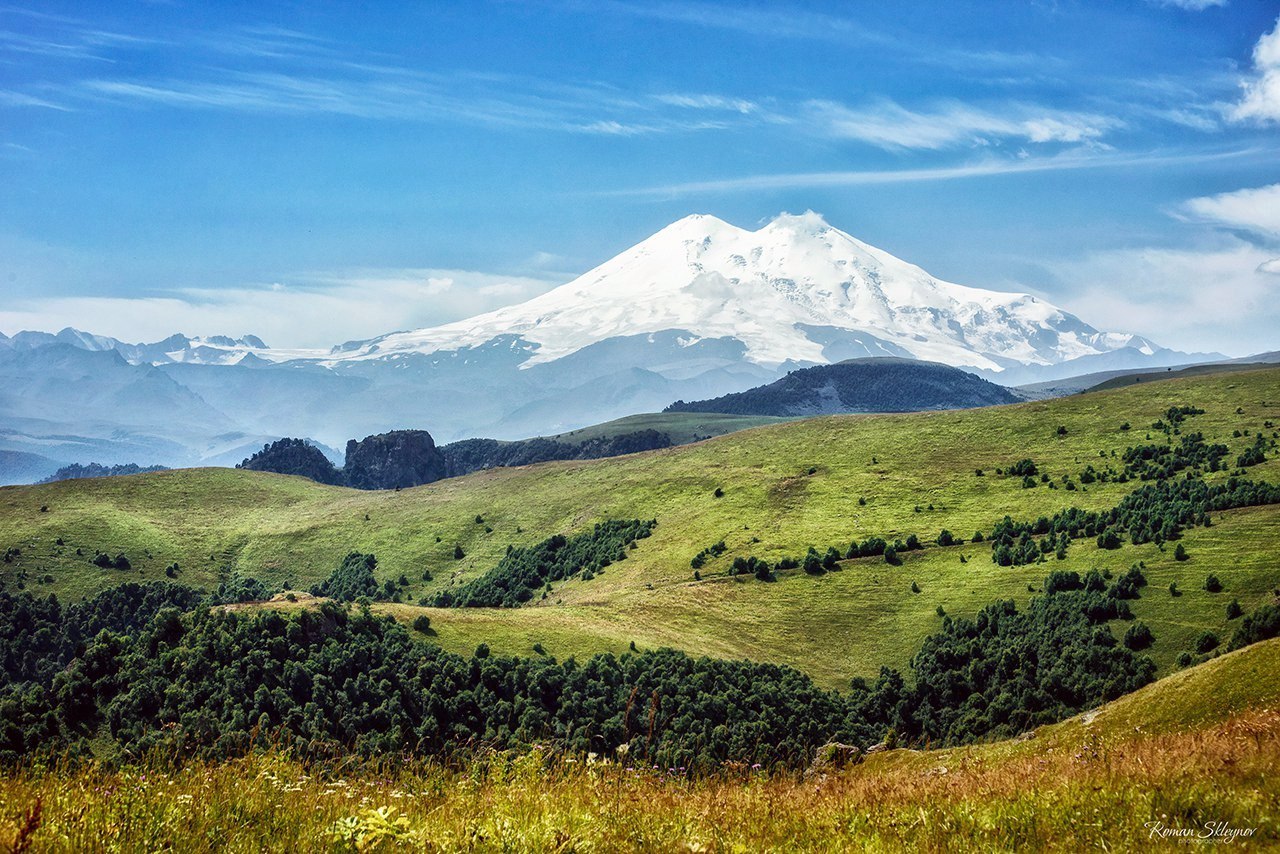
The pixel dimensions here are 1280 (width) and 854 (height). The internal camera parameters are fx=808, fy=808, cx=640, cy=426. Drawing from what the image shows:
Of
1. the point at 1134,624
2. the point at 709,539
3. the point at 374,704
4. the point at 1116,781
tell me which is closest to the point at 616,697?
the point at 374,704

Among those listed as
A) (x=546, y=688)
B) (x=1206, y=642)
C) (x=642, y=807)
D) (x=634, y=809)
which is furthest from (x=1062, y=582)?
(x=634, y=809)

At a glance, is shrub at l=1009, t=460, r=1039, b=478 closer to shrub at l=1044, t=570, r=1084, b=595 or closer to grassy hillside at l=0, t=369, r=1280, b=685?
grassy hillside at l=0, t=369, r=1280, b=685

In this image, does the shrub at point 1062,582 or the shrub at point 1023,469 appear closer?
the shrub at point 1062,582

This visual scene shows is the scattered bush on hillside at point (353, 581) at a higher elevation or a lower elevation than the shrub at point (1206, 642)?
lower

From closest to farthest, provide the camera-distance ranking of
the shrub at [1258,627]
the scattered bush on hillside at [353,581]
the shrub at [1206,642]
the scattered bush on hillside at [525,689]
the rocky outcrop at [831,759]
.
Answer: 1. the rocky outcrop at [831,759]
2. the scattered bush on hillside at [525,689]
3. the shrub at [1258,627]
4. the shrub at [1206,642]
5. the scattered bush on hillside at [353,581]

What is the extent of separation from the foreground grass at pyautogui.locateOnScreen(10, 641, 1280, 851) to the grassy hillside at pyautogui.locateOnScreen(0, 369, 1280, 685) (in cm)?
6872

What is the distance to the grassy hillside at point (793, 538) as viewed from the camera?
293 ft

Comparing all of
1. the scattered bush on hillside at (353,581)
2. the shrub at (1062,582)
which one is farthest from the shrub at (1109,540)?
the scattered bush on hillside at (353,581)

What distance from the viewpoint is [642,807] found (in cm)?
1091

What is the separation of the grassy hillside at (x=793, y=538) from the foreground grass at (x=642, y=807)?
225ft

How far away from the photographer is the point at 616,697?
68438 millimetres

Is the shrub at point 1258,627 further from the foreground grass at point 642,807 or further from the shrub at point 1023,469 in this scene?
the shrub at point 1023,469

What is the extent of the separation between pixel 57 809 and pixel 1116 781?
44.5 ft

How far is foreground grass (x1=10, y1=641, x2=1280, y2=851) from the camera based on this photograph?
30.4 feet
